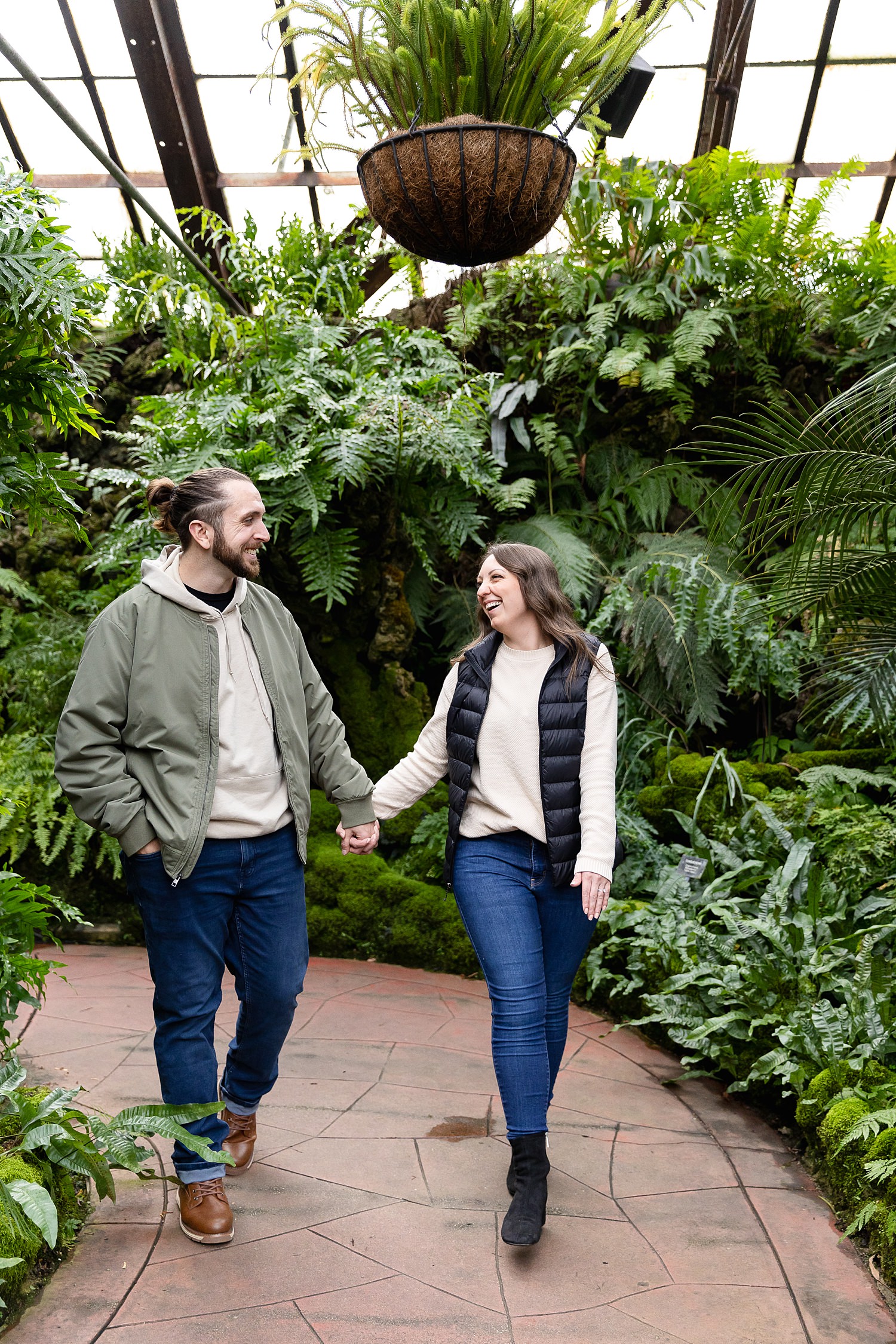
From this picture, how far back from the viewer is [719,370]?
6.21 meters

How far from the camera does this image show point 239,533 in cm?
244

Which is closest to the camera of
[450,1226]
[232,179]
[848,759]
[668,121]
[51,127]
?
[450,1226]

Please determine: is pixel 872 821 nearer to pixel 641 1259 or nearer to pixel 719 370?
pixel 641 1259

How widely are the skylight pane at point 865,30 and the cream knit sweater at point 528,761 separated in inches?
280

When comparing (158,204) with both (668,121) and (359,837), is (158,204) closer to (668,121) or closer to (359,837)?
(668,121)

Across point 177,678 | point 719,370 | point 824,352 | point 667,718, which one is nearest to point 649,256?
point 719,370

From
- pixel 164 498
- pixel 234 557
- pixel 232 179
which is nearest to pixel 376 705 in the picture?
pixel 164 498

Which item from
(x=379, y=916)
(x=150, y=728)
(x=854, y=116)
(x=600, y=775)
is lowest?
(x=379, y=916)

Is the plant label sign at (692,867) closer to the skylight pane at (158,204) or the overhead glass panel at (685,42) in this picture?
the overhead glass panel at (685,42)

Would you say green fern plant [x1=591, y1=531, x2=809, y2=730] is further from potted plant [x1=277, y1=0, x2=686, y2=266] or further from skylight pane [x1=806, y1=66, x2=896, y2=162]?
skylight pane [x1=806, y1=66, x2=896, y2=162]

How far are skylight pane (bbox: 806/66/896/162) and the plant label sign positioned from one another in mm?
6646

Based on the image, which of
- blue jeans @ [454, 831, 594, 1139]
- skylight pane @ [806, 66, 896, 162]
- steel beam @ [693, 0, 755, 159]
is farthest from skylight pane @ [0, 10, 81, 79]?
blue jeans @ [454, 831, 594, 1139]

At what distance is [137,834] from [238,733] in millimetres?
330

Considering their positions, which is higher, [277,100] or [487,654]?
[277,100]
